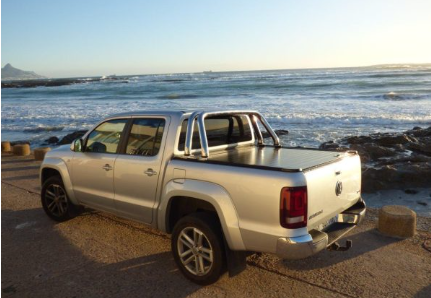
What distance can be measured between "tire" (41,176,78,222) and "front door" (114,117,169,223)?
1264mm

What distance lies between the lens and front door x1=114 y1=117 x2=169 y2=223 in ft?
13.9

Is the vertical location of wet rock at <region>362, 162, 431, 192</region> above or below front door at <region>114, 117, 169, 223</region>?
below

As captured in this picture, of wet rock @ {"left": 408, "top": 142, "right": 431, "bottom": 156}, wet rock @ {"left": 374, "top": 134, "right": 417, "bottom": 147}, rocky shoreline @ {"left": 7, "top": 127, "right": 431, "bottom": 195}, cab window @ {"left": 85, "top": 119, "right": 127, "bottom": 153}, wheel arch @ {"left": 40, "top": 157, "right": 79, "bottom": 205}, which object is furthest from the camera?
wet rock @ {"left": 374, "top": 134, "right": 417, "bottom": 147}

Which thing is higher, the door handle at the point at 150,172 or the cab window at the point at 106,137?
the cab window at the point at 106,137

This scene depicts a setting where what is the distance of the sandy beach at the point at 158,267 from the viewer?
12.1ft

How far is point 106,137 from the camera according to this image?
508 centimetres

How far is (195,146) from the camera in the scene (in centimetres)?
433

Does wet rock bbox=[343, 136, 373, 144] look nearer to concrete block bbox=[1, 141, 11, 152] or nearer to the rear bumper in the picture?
the rear bumper

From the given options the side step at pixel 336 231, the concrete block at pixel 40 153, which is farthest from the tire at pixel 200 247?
the concrete block at pixel 40 153

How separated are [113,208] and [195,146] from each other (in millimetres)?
1389

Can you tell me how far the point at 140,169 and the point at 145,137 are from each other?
399 millimetres

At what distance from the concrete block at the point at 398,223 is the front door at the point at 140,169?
301cm

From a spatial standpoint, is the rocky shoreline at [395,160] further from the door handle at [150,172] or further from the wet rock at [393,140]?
the door handle at [150,172]

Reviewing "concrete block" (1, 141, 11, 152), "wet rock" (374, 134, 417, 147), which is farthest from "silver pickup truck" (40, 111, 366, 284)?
"wet rock" (374, 134, 417, 147)
